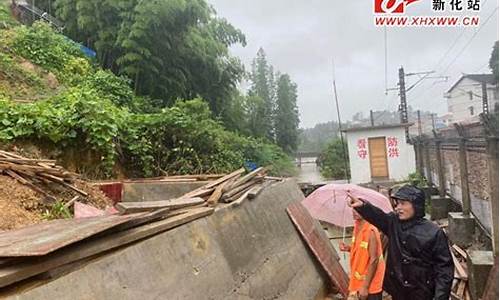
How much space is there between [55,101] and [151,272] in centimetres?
637

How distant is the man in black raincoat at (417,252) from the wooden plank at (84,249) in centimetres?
181

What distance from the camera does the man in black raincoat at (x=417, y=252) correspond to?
2.84 m

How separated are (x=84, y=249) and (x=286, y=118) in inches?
1176

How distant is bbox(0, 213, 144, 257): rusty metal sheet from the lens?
2324mm

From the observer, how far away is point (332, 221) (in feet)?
14.5

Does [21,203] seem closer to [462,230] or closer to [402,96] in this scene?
[462,230]


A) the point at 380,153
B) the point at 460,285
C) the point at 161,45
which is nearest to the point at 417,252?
the point at 460,285

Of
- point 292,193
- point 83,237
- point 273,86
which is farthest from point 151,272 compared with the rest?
point 273,86

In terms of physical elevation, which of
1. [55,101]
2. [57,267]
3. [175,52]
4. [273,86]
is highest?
[273,86]

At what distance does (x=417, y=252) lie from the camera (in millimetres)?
2955

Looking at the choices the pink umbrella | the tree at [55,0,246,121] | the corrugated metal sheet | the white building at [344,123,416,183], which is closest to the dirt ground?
the corrugated metal sheet

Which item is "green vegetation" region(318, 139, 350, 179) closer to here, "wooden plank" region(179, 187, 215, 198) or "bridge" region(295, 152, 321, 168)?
"bridge" region(295, 152, 321, 168)

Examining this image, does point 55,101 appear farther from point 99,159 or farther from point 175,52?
point 175,52

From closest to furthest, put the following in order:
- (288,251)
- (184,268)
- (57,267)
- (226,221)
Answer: (57,267) < (184,268) < (226,221) < (288,251)
